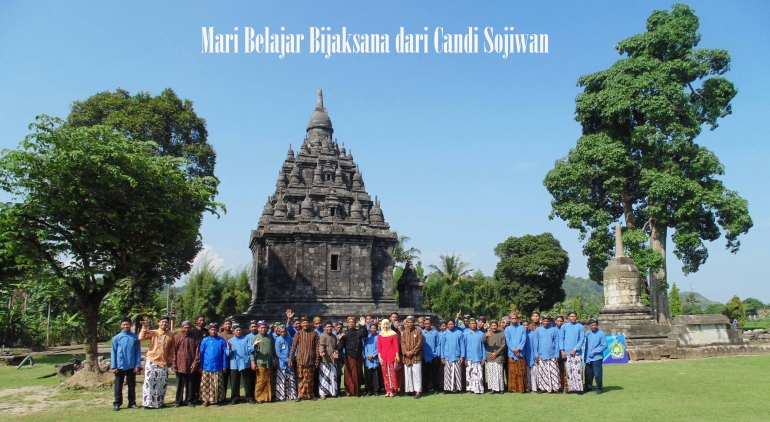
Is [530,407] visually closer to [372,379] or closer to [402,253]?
[372,379]

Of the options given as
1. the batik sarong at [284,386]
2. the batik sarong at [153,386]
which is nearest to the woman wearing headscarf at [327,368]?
the batik sarong at [284,386]

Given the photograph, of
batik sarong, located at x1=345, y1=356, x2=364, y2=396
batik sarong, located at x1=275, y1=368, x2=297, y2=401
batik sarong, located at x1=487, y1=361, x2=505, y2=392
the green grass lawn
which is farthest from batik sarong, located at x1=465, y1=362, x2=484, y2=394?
batik sarong, located at x1=275, y1=368, x2=297, y2=401

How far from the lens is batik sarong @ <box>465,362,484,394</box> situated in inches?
385

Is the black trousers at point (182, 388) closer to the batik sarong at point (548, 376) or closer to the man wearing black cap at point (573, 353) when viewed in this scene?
the batik sarong at point (548, 376)

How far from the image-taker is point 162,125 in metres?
27.6

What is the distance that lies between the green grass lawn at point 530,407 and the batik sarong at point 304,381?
0.45 metres

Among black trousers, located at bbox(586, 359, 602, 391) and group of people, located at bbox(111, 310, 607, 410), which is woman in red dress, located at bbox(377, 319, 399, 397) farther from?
black trousers, located at bbox(586, 359, 602, 391)

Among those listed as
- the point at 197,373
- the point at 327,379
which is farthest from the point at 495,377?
the point at 197,373

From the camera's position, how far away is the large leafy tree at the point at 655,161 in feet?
70.5

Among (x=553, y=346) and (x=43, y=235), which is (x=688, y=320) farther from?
(x=43, y=235)

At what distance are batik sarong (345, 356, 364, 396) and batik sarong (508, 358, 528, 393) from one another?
2825 mm

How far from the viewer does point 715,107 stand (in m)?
22.9

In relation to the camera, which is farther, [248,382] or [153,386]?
[248,382]

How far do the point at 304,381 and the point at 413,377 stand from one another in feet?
6.49
